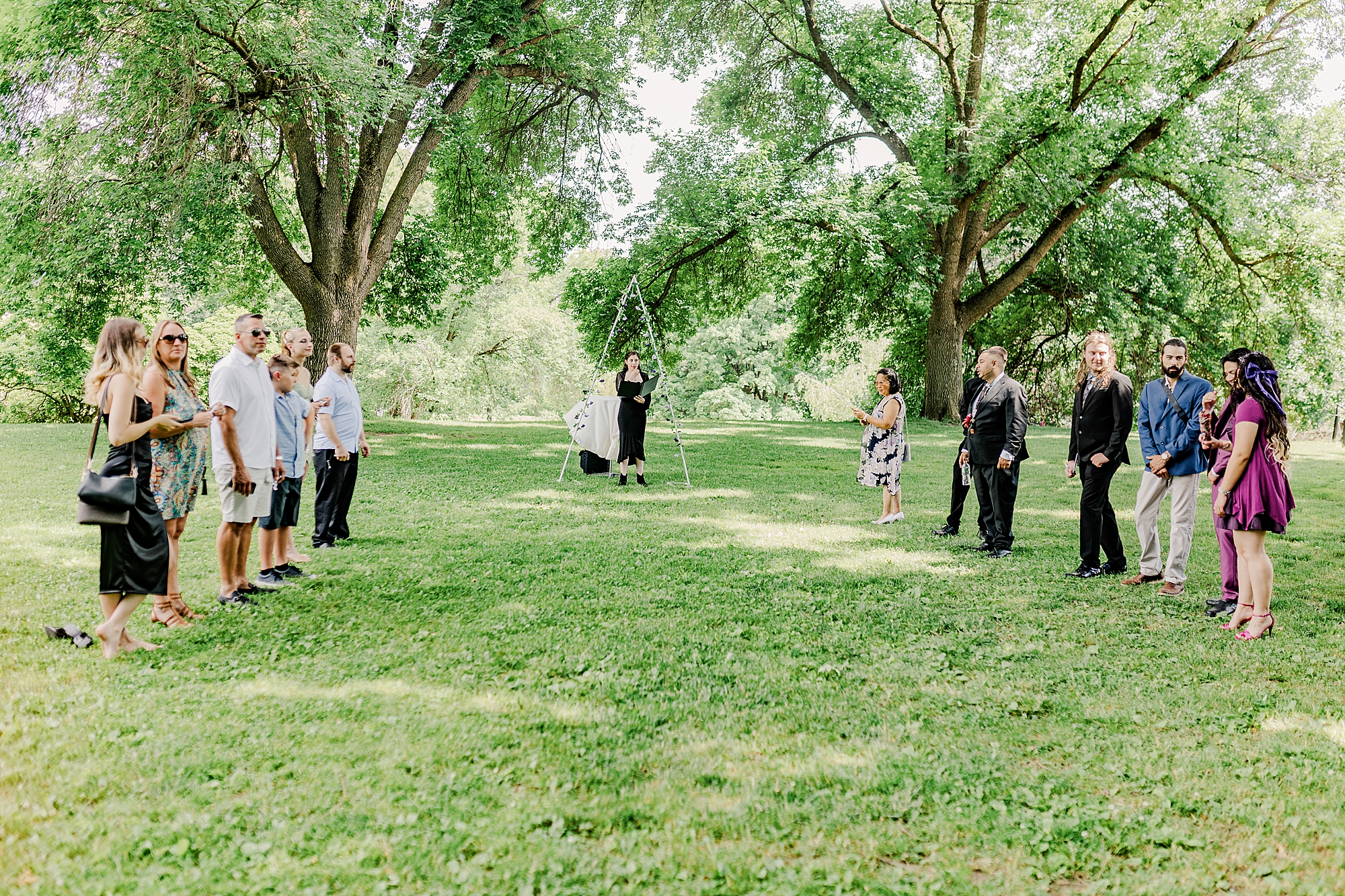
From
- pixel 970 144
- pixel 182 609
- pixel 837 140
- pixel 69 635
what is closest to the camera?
pixel 69 635

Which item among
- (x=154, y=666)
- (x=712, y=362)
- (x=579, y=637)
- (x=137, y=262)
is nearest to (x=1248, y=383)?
(x=579, y=637)

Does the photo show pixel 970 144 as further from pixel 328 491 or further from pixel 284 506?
pixel 284 506

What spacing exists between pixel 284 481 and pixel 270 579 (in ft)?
2.53

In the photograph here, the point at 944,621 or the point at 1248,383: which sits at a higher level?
the point at 1248,383

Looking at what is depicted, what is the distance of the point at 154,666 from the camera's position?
481cm

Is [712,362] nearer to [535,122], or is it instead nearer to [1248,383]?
[535,122]

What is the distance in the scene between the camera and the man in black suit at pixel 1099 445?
7.53m

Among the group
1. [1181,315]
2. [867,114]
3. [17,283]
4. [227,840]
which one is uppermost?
[867,114]

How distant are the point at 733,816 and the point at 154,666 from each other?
137 inches

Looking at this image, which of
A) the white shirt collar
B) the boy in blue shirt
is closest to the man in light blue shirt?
the boy in blue shirt

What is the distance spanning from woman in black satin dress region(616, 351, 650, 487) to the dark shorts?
5.88 metres

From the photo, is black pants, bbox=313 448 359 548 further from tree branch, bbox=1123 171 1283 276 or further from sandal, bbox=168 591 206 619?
tree branch, bbox=1123 171 1283 276

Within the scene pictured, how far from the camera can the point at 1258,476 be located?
5816mm

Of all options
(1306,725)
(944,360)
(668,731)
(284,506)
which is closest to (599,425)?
(284,506)
